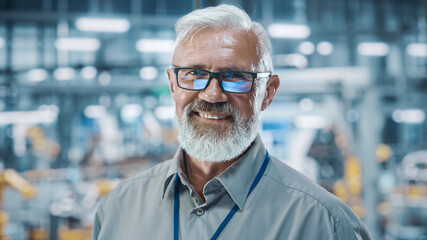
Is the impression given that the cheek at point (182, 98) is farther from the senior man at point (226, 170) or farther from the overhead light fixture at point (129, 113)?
the overhead light fixture at point (129, 113)

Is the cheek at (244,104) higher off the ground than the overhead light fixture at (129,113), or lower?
higher

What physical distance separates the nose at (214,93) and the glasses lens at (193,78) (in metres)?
0.02

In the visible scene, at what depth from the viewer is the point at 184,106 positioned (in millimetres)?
1357

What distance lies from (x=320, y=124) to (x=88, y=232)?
31.5 feet

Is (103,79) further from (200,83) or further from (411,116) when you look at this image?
(411,116)

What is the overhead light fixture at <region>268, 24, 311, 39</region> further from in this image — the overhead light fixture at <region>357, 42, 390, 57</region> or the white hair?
the overhead light fixture at <region>357, 42, 390, 57</region>

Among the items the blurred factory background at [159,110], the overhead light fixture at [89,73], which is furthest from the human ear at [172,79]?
the overhead light fixture at [89,73]

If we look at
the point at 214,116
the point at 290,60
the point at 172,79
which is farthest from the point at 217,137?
the point at 290,60

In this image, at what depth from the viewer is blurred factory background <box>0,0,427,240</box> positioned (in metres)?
8.06

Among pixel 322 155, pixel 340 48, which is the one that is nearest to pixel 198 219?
pixel 322 155

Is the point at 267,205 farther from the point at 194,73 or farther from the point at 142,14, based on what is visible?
the point at 142,14

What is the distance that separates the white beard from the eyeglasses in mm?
69

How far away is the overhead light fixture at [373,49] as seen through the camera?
19.6 m

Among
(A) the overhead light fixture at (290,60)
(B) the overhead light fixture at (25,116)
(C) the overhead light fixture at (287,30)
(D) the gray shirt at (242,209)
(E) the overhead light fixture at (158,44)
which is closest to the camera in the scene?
(D) the gray shirt at (242,209)
